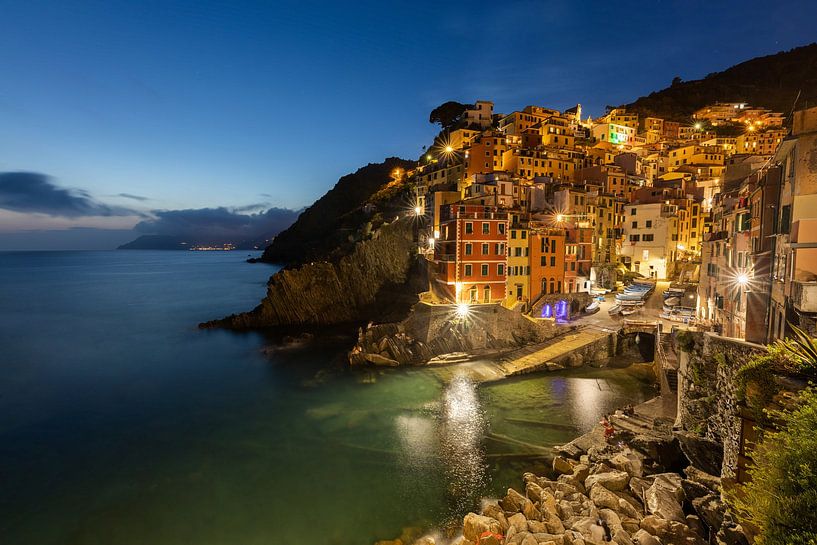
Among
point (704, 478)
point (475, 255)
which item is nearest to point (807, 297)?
point (704, 478)

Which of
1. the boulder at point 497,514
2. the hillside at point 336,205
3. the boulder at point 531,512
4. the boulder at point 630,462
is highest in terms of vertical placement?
the hillside at point 336,205

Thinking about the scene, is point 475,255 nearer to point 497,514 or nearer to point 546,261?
point 546,261

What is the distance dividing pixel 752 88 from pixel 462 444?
135290 mm

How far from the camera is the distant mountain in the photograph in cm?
9919

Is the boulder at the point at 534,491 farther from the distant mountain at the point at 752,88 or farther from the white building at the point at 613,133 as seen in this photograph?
the distant mountain at the point at 752,88

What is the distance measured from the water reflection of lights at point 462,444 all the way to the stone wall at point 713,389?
10.2m

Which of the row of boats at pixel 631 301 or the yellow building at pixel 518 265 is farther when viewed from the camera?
the yellow building at pixel 518 265

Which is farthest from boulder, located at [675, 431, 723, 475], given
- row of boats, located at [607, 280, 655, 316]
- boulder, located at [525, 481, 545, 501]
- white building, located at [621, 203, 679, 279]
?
white building, located at [621, 203, 679, 279]

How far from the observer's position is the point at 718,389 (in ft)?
51.9

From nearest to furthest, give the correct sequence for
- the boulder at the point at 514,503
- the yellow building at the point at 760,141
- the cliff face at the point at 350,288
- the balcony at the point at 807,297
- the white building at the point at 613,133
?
the balcony at the point at 807,297 → the boulder at the point at 514,503 → the cliff face at the point at 350,288 → the yellow building at the point at 760,141 → the white building at the point at 613,133

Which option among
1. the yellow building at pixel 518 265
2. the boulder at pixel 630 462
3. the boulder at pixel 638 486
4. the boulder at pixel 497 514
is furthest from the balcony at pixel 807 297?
the yellow building at pixel 518 265

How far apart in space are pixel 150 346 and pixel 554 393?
151 feet

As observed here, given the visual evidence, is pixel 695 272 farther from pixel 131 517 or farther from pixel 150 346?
pixel 150 346

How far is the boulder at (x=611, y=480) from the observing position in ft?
51.6
